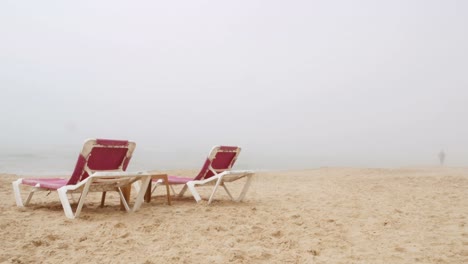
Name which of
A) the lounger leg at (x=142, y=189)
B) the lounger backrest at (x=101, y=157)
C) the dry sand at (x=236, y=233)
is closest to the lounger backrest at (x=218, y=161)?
the dry sand at (x=236, y=233)

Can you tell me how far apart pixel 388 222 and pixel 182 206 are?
290 cm

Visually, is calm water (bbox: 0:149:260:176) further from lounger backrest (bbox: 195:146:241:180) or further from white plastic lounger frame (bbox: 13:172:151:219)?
white plastic lounger frame (bbox: 13:172:151:219)

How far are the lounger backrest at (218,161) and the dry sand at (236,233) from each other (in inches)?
22.0

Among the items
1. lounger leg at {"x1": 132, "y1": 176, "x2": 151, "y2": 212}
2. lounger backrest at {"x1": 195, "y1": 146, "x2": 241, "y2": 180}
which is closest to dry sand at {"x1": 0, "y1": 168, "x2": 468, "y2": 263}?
lounger leg at {"x1": 132, "y1": 176, "x2": 151, "y2": 212}

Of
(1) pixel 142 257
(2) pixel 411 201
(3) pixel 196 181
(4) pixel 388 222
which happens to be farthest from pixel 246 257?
(2) pixel 411 201

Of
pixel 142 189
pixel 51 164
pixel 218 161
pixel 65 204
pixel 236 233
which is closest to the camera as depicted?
pixel 236 233

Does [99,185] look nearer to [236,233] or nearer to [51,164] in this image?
[236,233]

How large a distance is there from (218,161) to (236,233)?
274 cm

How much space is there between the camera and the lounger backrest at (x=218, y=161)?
6.77m

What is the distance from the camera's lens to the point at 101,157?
5.30m

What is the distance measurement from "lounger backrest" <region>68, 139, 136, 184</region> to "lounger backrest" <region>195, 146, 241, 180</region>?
147 cm

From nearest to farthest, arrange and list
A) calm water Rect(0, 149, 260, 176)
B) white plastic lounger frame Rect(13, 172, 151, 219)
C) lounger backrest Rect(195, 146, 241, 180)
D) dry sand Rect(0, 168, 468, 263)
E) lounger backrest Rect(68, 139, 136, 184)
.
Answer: dry sand Rect(0, 168, 468, 263)
white plastic lounger frame Rect(13, 172, 151, 219)
lounger backrest Rect(68, 139, 136, 184)
lounger backrest Rect(195, 146, 241, 180)
calm water Rect(0, 149, 260, 176)

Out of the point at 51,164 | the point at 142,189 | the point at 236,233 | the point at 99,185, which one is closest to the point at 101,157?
the point at 99,185

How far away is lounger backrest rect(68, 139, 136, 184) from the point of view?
16.5 ft
